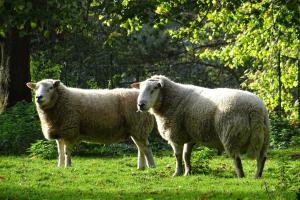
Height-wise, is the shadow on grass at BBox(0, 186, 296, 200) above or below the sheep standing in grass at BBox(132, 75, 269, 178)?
below

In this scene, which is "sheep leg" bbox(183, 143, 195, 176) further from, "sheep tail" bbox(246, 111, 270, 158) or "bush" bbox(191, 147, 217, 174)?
"sheep tail" bbox(246, 111, 270, 158)

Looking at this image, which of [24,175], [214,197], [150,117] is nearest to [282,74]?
[150,117]

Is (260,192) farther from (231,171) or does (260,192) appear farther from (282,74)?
(282,74)

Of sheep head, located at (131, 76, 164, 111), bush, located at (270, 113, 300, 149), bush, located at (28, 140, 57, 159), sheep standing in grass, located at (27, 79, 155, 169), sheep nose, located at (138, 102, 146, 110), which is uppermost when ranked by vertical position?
sheep head, located at (131, 76, 164, 111)

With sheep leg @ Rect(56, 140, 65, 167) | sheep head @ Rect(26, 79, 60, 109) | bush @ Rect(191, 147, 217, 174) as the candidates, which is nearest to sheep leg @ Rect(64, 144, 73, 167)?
sheep leg @ Rect(56, 140, 65, 167)

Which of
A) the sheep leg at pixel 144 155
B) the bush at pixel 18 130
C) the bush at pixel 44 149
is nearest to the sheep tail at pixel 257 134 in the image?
the sheep leg at pixel 144 155

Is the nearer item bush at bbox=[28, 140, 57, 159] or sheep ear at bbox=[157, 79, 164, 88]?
sheep ear at bbox=[157, 79, 164, 88]

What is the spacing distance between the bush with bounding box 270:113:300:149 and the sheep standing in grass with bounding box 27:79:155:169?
20.7 ft

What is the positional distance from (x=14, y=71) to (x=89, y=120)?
7891 millimetres

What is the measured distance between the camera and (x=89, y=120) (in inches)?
515

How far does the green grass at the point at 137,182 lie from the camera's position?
8.77 meters

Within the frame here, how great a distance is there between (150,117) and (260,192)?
484 cm

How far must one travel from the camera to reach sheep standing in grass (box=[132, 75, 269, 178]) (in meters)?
10.4

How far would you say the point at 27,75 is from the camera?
20453mm
